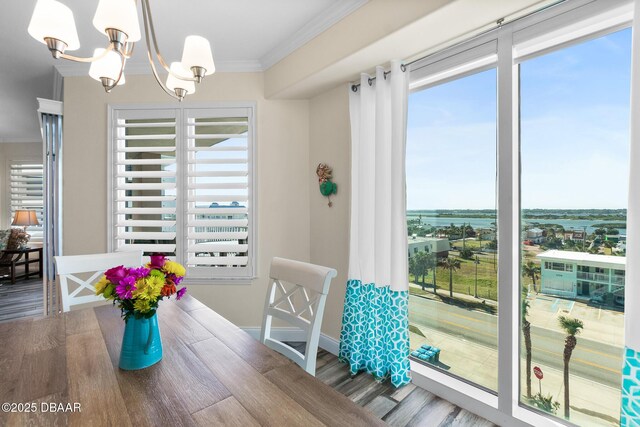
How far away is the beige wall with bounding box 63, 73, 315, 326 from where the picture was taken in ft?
9.34

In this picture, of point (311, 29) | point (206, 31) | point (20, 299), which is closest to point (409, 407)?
point (311, 29)

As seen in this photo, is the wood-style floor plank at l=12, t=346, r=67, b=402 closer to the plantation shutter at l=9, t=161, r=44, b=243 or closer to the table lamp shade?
the table lamp shade

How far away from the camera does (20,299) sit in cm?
430

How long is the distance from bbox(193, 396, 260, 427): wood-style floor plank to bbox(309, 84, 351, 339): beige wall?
5.96 ft

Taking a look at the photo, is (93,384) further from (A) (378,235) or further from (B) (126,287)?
(A) (378,235)

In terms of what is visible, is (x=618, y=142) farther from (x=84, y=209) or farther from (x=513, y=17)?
(x=84, y=209)

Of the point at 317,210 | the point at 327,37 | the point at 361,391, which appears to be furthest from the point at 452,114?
the point at 361,391

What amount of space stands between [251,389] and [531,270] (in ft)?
5.26

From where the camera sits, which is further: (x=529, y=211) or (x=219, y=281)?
(x=219, y=281)

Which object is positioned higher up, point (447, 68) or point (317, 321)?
point (447, 68)

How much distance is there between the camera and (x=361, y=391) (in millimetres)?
2137

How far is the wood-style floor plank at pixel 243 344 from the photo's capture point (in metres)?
1.07

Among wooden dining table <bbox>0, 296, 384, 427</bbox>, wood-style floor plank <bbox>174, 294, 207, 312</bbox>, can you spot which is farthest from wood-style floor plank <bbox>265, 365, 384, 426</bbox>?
wood-style floor plank <bbox>174, 294, 207, 312</bbox>

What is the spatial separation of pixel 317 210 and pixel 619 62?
2104mm
